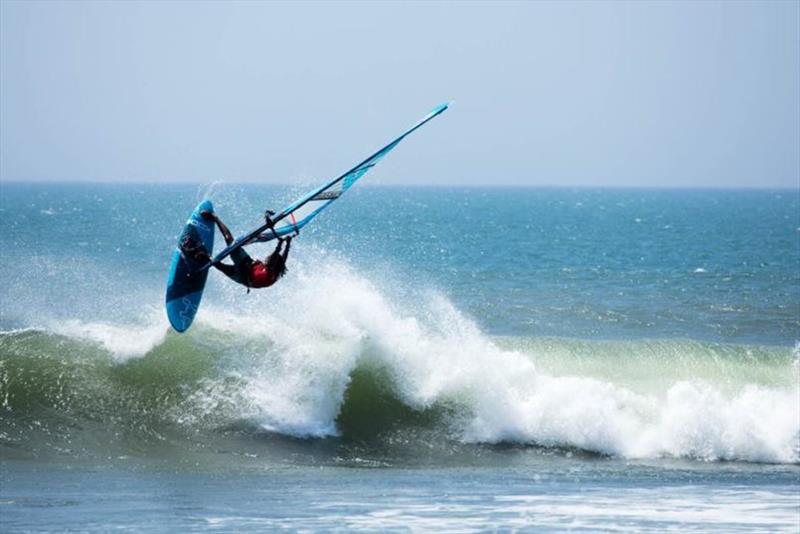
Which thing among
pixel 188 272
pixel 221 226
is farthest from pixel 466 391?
pixel 221 226

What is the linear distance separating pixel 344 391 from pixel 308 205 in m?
2.63

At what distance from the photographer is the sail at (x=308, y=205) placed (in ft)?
35.9

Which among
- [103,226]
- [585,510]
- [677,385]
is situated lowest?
[585,510]

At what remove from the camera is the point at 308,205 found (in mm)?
11680

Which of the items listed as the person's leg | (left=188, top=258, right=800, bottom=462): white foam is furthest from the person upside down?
(left=188, top=258, right=800, bottom=462): white foam

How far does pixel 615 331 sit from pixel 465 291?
19.1 feet

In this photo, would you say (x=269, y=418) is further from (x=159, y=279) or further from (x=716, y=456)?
(x=159, y=279)

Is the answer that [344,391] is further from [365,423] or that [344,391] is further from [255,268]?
[255,268]

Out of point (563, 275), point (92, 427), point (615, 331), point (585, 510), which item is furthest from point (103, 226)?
point (585, 510)

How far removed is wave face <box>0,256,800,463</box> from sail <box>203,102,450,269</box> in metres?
2.15

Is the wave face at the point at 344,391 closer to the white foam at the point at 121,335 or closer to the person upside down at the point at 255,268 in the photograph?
the white foam at the point at 121,335

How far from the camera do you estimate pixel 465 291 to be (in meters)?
26.4

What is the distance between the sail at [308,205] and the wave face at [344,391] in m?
2.15

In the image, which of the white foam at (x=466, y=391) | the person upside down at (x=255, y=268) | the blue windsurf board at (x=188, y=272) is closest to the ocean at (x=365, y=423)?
the white foam at (x=466, y=391)
